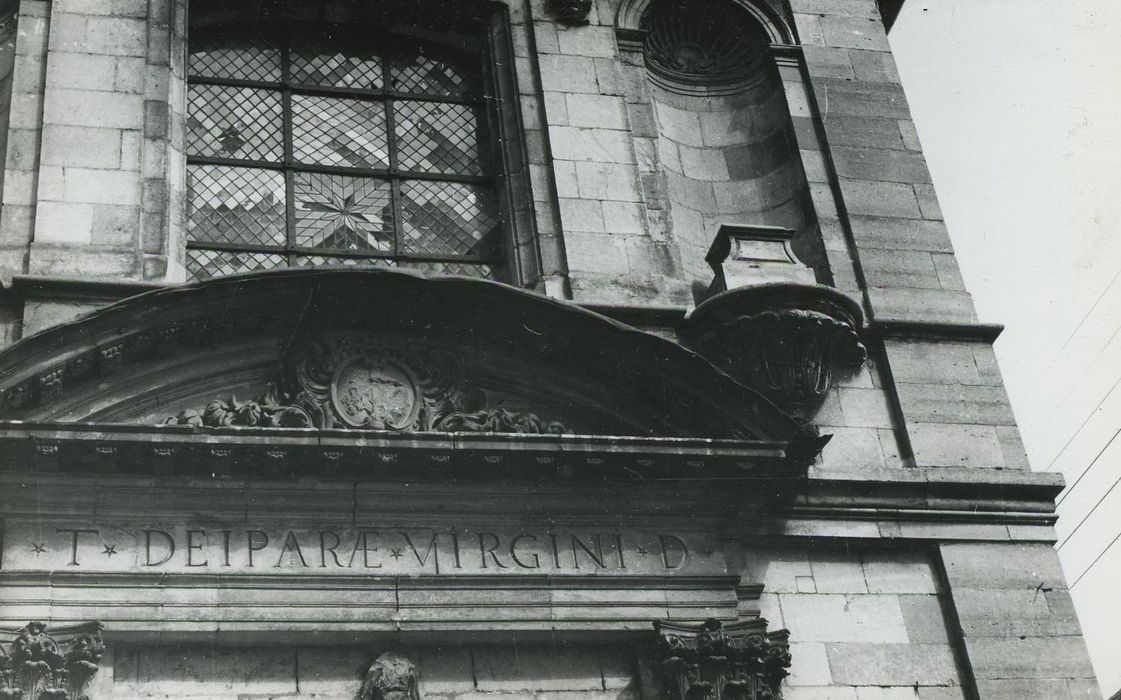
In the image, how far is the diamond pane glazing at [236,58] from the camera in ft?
49.3

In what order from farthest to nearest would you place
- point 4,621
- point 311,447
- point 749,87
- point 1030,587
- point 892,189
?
point 749,87 → point 892,189 → point 1030,587 → point 311,447 → point 4,621

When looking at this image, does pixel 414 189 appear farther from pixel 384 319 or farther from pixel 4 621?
pixel 4 621

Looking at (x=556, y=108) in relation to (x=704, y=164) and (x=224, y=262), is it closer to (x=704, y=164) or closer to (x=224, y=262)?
(x=704, y=164)

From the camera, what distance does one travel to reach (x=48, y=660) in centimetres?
1048

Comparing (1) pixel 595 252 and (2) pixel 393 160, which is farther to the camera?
(2) pixel 393 160

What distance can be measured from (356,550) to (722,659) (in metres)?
2.41

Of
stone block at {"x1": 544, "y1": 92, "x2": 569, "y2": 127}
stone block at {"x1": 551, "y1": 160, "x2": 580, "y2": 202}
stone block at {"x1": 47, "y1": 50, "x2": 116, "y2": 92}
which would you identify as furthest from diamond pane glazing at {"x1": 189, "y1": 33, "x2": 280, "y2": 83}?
stone block at {"x1": 551, "y1": 160, "x2": 580, "y2": 202}

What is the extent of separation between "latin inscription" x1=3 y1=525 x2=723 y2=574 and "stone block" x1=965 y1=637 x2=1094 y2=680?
1.79 meters

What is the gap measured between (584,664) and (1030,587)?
3.13 metres

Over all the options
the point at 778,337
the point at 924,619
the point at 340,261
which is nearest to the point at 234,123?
the point at 340,261

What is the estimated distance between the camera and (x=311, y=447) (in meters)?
11.4

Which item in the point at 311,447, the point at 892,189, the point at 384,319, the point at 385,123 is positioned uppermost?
the point at 385,123

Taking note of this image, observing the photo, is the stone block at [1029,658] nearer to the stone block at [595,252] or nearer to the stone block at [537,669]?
the stone block at [537,669]

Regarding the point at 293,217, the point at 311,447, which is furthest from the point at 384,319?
the point at 293,217
